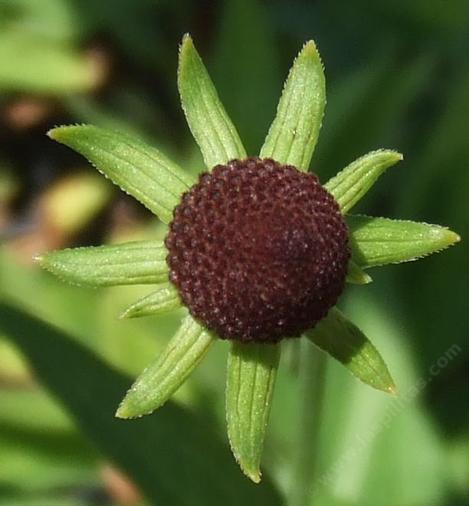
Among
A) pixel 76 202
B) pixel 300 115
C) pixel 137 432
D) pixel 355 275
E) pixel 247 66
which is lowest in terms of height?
pixel 76 202

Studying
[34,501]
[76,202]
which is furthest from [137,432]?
A: [76,202]

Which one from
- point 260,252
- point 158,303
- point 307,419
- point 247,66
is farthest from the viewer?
point 247,66

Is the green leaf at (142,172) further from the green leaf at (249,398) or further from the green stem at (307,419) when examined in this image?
the green stem at (307,419)

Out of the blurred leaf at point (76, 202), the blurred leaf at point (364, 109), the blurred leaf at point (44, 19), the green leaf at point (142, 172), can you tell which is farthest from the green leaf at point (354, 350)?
the blurred leaf at point (44, 19)

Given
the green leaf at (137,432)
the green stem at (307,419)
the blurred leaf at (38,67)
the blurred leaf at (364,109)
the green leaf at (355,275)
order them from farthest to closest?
the blurred leaf at (38,67), the blurred leaf at (364,109), the green leaf at (137,432), the green stem at (307,419), the green leaf at (355,275)

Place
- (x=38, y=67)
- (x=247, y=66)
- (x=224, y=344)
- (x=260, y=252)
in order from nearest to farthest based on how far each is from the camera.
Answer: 1. (x=260, y=252)
2. (x=224, y=344)
3. (x=247, y=66)
4. (x=38, y=67)

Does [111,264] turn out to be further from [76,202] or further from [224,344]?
[76,202]

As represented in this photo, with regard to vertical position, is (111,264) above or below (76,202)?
above
